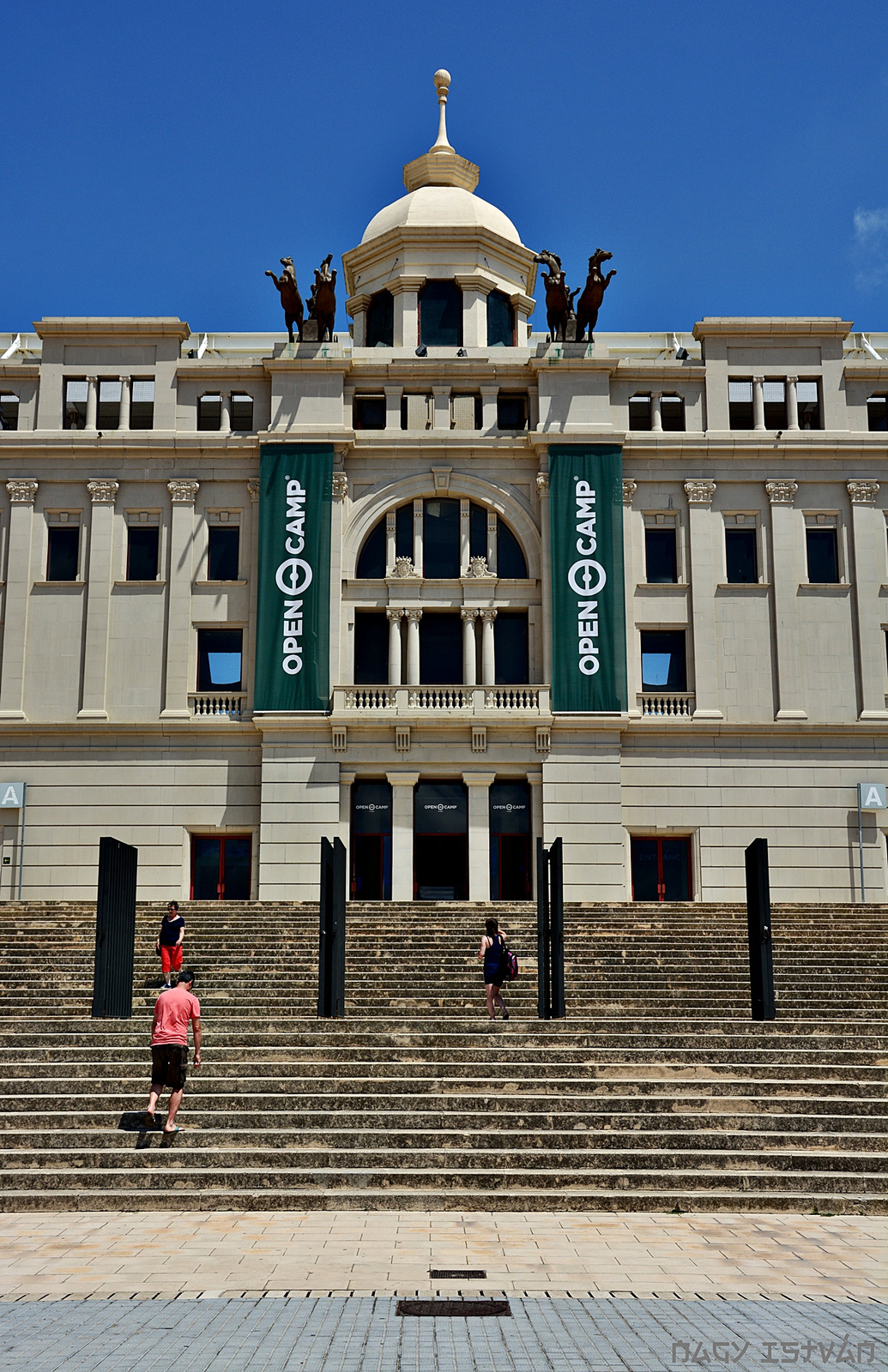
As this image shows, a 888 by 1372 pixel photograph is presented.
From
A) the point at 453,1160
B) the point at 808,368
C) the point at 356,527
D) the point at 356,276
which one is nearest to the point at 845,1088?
the point at 453,1160

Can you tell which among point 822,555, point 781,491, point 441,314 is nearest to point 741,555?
point 781,491

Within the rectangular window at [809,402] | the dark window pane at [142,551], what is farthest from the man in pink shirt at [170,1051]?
the rectangular window at [809,402]

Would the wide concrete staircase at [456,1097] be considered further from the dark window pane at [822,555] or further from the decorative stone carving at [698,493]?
the decorative stone carving at [698,493]

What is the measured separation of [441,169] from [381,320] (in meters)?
6.85

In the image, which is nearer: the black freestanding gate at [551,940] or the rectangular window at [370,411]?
→ the black freestanding gate at [551,940]

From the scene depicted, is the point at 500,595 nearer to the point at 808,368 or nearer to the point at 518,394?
the point at 518,394

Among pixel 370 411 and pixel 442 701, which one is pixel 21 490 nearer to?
pixel 370 411

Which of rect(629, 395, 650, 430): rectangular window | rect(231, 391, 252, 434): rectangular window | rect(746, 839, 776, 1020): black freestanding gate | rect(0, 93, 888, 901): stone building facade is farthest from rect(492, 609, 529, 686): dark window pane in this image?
rect(746, 839, 776, 1020): black freestanding gate

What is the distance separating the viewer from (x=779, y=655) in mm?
40312

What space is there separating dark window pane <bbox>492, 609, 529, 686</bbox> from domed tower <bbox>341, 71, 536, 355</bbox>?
8.74 meters

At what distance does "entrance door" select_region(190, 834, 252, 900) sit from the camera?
39.2 metres

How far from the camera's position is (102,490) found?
4131 cm

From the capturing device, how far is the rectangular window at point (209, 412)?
42.1 m

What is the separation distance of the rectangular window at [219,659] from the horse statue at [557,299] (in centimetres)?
1330
